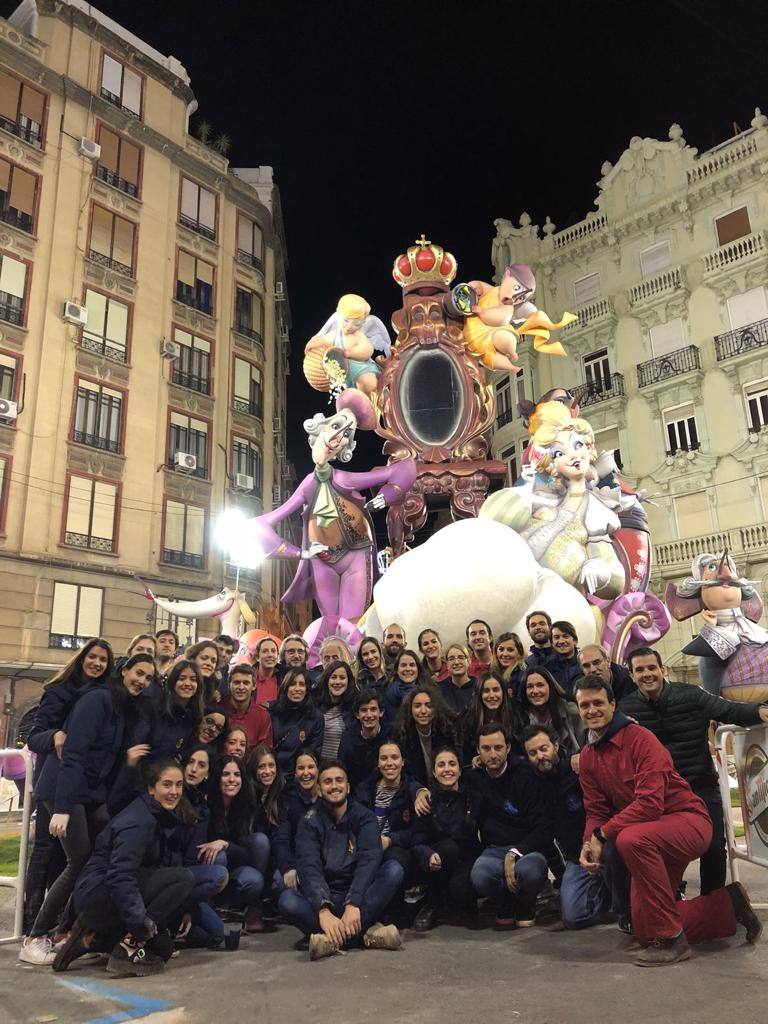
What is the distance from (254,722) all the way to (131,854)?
165 centimetres

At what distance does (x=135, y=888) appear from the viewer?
3.89m

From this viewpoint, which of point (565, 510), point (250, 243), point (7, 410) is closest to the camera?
point (565, 510)

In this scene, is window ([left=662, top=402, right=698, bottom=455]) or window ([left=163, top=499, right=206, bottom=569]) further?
window ([left=662, top=402, right=698, bottom=455])

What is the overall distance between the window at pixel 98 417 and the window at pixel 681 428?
1618cm

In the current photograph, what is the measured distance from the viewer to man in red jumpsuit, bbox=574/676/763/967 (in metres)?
3.65

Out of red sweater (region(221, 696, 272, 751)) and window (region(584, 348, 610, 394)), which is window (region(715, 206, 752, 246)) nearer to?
window (region(584, 348, 610, 394))

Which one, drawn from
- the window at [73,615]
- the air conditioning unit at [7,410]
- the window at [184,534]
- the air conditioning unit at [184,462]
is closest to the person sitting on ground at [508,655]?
the window at [73,615]

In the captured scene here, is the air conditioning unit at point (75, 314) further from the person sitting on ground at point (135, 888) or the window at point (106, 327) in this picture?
the person sitting on ground at point (135, 888)

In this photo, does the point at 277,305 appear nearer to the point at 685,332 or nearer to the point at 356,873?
the point at 685,332

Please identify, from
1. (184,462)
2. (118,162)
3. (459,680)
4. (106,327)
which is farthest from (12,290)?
(459,680)

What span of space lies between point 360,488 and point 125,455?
48.8 ft

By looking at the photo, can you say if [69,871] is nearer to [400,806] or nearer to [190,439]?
[400,806]

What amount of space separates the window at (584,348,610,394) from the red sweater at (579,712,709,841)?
23933 mm

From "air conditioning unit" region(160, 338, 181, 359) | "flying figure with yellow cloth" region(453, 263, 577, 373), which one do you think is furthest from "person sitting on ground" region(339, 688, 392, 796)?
"air conditioning unit" region(160, 338, 181, 359)
